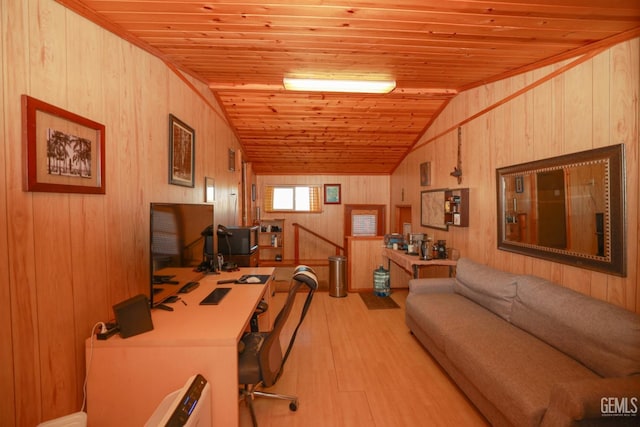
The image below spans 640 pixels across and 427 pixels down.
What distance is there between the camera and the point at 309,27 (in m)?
2.02

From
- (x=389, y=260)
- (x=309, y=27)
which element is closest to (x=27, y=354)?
(x=309, y=27)

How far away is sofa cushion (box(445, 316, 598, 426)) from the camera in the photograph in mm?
1477

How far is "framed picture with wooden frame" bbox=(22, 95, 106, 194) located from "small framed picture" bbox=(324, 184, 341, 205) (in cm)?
552

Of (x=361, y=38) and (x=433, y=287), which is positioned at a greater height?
(x=361, y=38)

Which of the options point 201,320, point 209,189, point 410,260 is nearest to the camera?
point 201,320

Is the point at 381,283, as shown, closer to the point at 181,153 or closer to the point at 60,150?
the point at 181,153

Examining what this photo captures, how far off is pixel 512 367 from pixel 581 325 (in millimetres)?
505

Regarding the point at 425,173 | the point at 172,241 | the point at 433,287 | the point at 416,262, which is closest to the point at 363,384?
the point at 433,287

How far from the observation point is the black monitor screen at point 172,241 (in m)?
1.72

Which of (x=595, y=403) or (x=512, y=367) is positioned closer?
(x=595, y=403)

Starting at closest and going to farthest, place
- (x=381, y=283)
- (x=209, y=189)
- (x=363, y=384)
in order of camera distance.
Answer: (x=363, y=384) → (x=209, y=189) → (x=381, y=283)

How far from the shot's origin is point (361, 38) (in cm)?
217

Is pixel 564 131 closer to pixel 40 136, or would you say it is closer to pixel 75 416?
pixel 40 136

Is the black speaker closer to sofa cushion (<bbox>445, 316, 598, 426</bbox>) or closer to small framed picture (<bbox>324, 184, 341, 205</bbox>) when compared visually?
sofa cushion (<bbox>445, 316, 598, 426</bbox>)
